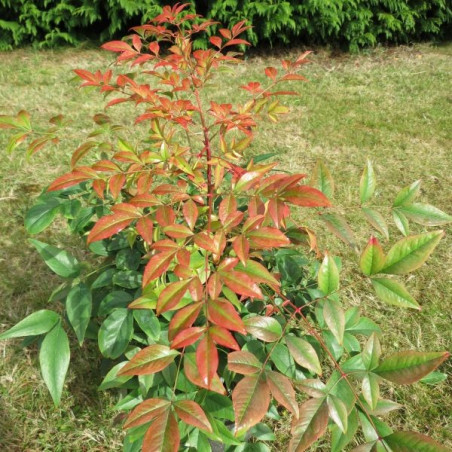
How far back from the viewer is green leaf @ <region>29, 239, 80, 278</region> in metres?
1.18

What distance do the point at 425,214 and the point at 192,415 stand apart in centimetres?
71

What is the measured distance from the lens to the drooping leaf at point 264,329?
99cm

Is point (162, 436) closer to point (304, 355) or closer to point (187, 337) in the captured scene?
point (187, 337)

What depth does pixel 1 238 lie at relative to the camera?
103 inches

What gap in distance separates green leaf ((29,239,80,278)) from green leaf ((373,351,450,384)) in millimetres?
799

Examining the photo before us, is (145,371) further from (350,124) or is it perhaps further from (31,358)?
(350,124)

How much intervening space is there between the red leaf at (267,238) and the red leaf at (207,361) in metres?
0.22

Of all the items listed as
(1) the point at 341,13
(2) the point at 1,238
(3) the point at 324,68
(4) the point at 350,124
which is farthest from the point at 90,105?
(1) the point at 341,13

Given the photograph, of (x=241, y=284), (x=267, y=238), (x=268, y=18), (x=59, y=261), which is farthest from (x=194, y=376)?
(x=268, y=18)

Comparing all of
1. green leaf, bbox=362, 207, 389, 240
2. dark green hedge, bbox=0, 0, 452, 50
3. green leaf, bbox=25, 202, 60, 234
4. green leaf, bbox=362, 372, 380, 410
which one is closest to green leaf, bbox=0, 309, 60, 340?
green leaf, bbox=25, 202, 60, 234

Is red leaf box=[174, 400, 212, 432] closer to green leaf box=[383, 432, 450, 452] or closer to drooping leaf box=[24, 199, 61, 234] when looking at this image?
green leaf box=[383, 432, 450, 452]

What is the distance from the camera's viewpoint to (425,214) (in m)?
1.09

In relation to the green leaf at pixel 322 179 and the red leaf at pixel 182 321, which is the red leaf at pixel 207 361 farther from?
the green leaf at pixel 322 179

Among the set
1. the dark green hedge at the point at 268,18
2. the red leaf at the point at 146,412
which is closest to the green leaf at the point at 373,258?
the red leaf at the point at 146,412
